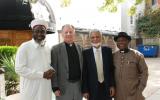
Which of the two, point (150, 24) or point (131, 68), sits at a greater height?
point (131, 68)

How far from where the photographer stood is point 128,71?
6195 millimetres

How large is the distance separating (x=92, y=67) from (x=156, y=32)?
33912 mm

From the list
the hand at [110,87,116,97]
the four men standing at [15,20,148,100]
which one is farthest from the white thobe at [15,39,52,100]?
the hand at [110,87,116,97]

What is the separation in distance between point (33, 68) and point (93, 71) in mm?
1073

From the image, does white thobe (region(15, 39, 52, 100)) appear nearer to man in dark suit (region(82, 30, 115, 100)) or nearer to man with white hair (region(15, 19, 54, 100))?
man with white hair (region(15, 19, 54, 100))

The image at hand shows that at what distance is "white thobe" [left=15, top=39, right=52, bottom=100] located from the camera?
5434 millimetres

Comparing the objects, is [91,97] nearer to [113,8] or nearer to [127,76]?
[127,76]

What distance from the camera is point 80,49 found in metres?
6.21

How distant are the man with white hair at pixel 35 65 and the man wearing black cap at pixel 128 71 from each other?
116 cm

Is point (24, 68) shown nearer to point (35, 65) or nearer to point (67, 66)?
point (35, 65)

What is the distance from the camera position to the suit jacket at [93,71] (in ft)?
20.4

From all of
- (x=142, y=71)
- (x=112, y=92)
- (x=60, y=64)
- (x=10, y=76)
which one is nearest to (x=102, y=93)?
(x=112, y=92)

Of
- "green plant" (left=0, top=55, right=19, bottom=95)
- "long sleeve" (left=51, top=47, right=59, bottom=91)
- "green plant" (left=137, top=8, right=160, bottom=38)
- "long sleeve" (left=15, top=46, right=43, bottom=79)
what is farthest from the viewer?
"green plant" (left=137, top=8, right=160, bottom=38)

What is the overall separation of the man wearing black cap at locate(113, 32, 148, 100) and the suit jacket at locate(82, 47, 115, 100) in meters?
0.10
